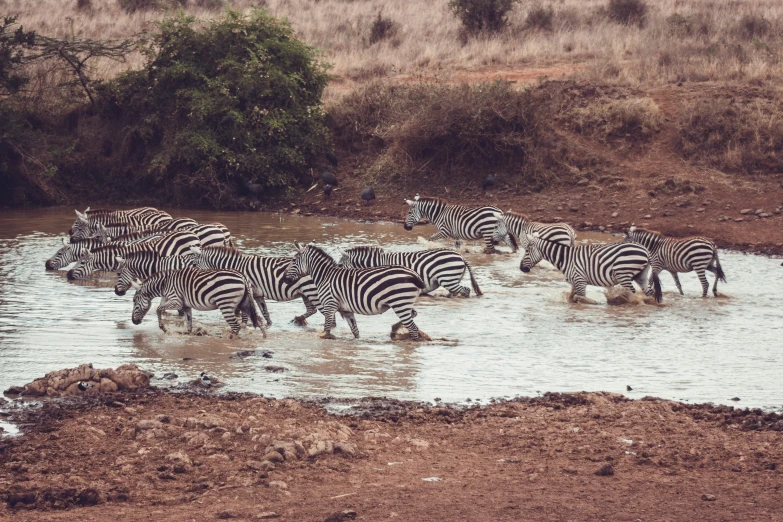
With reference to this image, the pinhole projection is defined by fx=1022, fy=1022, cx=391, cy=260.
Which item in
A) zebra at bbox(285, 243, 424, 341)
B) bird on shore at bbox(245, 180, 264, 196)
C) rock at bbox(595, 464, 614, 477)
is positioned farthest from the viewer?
bird on shore at bbox(245, 180, 264, 196)

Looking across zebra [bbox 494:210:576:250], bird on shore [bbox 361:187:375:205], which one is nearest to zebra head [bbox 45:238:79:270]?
zebra [bbox 494:210:576:250]

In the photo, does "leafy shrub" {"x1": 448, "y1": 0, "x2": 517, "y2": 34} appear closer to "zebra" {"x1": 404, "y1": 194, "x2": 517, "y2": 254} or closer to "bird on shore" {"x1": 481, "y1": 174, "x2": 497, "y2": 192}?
"bird on shore" {"x1": 481, "y1": 174, "x2": 497, "y2": 192}

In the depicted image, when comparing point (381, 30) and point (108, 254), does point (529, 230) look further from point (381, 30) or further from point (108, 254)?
point (381, 30)

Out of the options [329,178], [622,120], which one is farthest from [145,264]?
[622,120]

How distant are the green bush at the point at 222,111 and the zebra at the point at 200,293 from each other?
1061 centimetres

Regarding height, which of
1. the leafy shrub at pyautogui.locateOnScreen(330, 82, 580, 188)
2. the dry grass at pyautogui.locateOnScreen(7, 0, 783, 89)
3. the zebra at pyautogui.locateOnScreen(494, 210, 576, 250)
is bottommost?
the zebra at pyautogui.locateOnScreen(494, 210, 576, 250)

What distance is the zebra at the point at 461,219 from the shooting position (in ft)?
58.6

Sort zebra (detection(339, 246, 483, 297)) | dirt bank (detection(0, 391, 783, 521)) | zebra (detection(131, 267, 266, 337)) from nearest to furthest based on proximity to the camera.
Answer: dirt bank (detection(0, 391, 783, 521)), zebra (detection(131, 267, 266, 337)), zebra (detection(339, 246, 483, 297))

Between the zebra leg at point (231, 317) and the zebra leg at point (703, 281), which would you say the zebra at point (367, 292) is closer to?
the zebra leg at point (231, 317)

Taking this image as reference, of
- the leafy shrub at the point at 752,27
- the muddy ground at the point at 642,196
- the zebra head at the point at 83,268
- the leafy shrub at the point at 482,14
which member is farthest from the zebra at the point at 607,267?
the leafy shrub at the point at 482,14

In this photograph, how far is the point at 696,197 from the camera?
64.6 ft

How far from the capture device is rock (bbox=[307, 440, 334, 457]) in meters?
7.38

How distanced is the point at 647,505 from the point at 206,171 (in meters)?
17.8

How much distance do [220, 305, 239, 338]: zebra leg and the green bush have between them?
1122 cm
